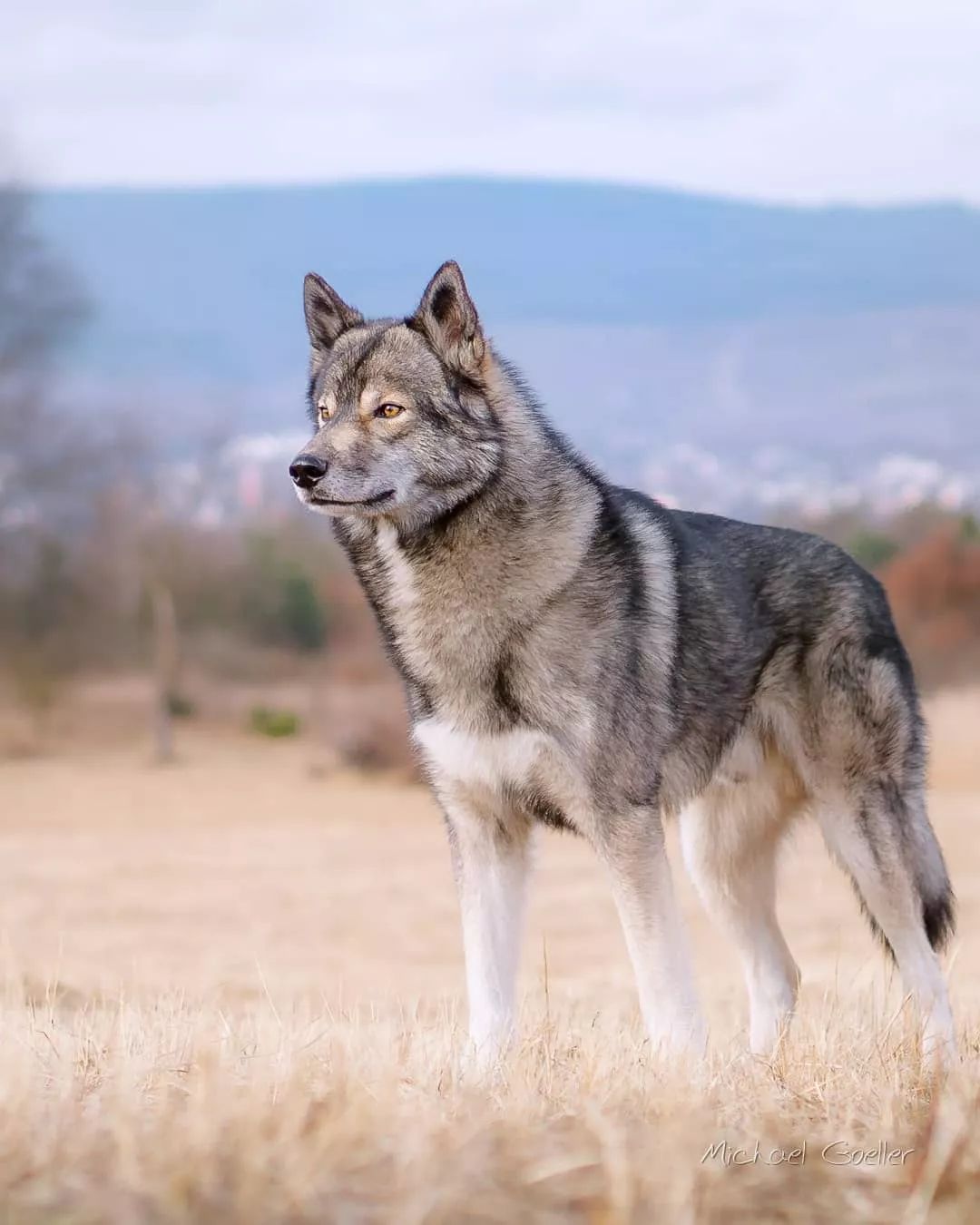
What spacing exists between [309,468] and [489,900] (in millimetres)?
1268

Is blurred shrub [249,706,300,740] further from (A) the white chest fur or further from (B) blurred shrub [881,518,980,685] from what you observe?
(A) the white chest fur

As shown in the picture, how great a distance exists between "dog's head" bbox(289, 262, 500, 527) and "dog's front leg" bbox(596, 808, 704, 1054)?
99 cm

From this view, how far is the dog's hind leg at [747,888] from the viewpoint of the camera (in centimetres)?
502

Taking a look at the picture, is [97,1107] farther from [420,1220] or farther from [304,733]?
[304,733]

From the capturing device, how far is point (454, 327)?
4141 millimetres

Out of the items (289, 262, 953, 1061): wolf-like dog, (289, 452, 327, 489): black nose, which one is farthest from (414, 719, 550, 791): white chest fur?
(289, 452, 327, 489): black nose

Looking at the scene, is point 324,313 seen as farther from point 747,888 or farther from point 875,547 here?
point 875,547

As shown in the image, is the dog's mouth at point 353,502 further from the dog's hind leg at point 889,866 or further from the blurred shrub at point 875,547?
the blurred shrub at point 875,547

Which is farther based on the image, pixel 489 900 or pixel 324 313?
pixel 324 313

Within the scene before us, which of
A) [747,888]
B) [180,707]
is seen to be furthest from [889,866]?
[180,707]

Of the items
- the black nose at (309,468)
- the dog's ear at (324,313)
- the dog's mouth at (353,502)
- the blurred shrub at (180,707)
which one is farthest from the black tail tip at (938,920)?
the blurred shrub at (180,707)

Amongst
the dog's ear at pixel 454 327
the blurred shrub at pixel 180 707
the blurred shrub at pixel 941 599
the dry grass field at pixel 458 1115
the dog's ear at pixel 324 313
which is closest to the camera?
the dry grass field at pixel 458 1115

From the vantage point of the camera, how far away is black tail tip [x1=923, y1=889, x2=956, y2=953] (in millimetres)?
4840

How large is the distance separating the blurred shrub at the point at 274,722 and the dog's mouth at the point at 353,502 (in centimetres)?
1356
